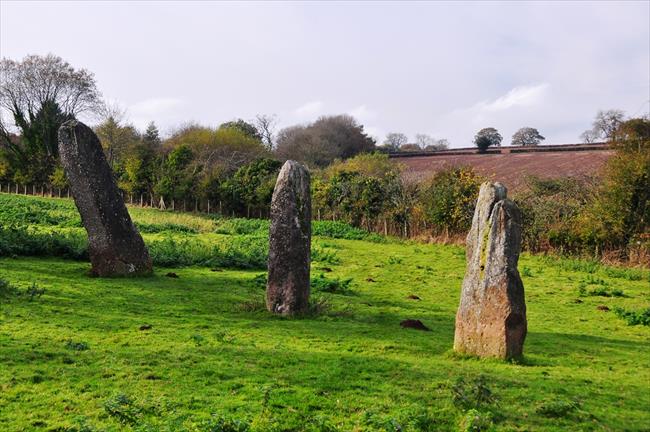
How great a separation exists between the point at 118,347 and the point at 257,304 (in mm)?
4665

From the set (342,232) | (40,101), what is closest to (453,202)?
(342,232)

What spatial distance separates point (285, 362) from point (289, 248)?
4420 millimetres

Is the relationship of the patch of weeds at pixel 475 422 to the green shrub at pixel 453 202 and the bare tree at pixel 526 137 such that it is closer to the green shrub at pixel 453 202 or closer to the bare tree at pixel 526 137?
the green shrub at pixel 453 202

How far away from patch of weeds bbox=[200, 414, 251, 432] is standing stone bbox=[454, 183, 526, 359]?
508 centimetres

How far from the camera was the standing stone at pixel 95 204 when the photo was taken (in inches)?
657

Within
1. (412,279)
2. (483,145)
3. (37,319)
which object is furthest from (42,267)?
(483,145)

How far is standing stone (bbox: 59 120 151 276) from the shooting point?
1669 cm

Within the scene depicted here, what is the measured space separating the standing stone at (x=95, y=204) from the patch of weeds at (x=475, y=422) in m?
12.4

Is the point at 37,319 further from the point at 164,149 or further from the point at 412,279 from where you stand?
the point at 164,149

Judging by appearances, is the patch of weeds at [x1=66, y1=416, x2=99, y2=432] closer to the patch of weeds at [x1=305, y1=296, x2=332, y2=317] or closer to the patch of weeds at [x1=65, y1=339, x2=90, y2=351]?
the patch of weeds at [x1=65, y1=339, x2=90, y2=351]

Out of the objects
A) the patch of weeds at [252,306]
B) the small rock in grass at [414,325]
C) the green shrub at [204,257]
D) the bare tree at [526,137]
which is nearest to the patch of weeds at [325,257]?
the green shrub at [204,257]

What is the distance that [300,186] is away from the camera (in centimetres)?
1380

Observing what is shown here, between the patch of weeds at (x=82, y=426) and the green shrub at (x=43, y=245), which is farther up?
the green shrub at (x=43, y=245)

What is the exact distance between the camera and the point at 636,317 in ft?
47.7
